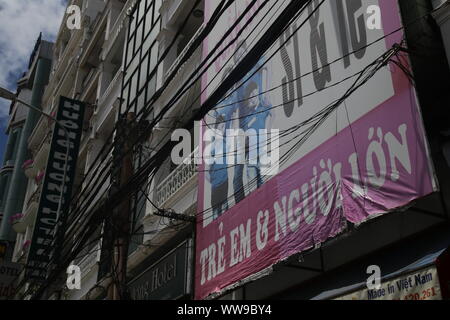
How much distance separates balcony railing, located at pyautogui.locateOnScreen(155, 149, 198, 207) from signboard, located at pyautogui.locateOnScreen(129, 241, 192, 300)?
4.62ft

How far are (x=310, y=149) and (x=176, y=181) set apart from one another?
5.17 meters

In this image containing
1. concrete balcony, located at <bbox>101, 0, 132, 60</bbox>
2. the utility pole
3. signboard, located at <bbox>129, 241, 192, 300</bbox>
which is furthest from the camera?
concrete balcony, located at <bbox>101, 0, 132, 60</bbox>

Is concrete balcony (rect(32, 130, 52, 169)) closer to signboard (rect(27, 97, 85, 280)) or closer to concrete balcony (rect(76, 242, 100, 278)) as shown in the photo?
signboard (rect(27, 97, 85, 280))

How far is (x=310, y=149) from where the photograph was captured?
7305 mm

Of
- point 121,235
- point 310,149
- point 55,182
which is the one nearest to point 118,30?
point 55,182

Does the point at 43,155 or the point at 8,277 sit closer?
the point at 8,277

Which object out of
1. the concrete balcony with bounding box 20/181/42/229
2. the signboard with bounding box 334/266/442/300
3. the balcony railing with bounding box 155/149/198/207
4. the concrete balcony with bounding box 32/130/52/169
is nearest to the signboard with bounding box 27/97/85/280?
the balcony railing with bounding box 155/149/198/207

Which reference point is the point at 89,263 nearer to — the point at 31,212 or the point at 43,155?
the point at 31,212

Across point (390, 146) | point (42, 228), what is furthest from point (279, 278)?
point (42, 228)

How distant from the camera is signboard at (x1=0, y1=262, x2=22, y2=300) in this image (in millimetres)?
22219

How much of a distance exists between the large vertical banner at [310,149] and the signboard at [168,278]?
824 millimetres

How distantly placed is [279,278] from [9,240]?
25969mm
